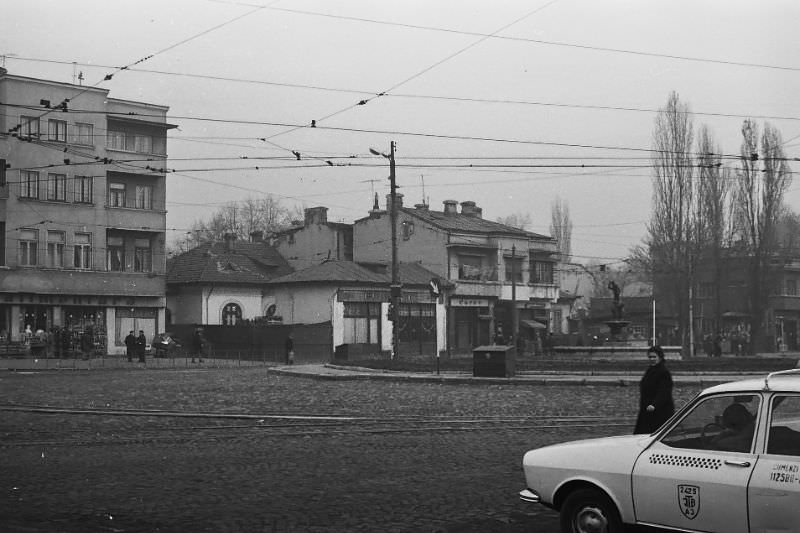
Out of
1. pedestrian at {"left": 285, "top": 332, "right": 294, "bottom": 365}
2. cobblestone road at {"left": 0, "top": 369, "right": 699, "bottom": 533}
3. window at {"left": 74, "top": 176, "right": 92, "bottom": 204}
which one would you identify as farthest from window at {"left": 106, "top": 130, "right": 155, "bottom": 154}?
cobblestone road at {"left": 0, "top": 369, "right": 699, "bottom": 533}

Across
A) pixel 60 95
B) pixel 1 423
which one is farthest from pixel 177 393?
pixel 60 95

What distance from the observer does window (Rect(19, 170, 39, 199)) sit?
1922 inches

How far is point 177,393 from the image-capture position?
24375mm

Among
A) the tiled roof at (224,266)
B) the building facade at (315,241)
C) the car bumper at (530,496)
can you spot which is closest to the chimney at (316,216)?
the building facade at (315,241)

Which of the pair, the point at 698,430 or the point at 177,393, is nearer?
the point at 698,430

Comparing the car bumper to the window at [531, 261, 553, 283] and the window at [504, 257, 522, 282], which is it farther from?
the window at [531, 261, 553, 283]

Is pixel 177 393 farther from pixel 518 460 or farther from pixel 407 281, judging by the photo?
pixel 407 281

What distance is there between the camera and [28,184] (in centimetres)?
4906

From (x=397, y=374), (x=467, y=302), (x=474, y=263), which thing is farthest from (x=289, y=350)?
(x=474, y=263)

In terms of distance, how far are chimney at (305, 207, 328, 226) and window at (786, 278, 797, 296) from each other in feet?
126

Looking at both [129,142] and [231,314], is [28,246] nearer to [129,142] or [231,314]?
[129,142]

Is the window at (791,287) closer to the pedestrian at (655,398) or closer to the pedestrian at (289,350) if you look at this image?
the pedestrian at (289,350)

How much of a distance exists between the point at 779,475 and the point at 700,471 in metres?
0.53

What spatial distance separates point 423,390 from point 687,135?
36034 mm
